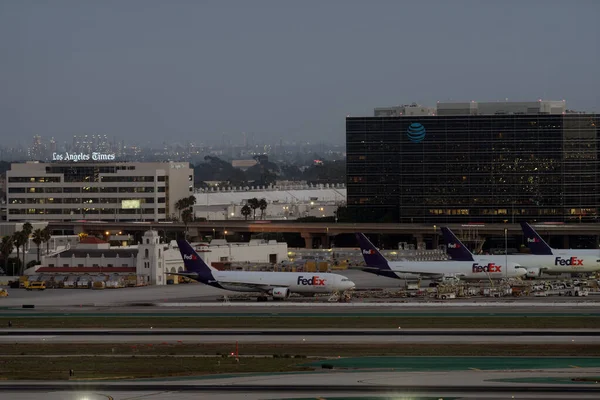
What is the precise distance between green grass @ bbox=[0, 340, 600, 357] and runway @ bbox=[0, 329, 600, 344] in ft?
6.83

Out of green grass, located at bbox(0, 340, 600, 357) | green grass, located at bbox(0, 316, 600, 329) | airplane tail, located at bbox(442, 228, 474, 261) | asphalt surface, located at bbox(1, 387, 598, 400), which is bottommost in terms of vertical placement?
asphalt surface, located at bbox(1, 387, 598, 400)

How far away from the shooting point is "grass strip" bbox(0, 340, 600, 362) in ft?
244

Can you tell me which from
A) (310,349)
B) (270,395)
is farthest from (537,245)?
(270,395)

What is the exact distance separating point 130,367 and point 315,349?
1337 centimetres

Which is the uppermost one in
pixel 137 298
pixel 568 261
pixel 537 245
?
pixel 537 245

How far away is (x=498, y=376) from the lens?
6475 cm

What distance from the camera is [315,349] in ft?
252

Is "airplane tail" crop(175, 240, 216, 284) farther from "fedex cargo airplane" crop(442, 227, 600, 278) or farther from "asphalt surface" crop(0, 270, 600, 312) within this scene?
"fedex cargo airplane" crop(442, 227, 600, 278)

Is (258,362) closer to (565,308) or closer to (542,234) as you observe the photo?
(565,308)

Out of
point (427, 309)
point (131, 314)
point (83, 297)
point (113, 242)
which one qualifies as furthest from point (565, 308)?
point (113, 242)

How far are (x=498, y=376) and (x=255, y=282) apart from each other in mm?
51957

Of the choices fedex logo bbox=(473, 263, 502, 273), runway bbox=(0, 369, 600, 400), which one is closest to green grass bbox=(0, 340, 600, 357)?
runway bbox=(0, 369, 600, 400)

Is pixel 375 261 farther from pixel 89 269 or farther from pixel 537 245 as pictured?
pixel 89 269

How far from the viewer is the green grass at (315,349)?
245 feet
